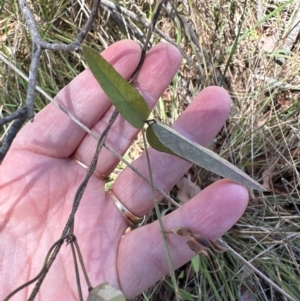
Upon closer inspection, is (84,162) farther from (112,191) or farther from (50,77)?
(50,77)

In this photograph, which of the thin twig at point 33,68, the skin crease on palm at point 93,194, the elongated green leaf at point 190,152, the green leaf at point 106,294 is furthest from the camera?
the skin crease on palm at point 93,194

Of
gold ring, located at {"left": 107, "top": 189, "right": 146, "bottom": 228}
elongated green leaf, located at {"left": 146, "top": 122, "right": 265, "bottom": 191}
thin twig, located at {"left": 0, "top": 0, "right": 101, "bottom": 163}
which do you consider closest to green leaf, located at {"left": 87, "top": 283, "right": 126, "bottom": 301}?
elongated green leaf, located at {"left": 146, "top": 122, "right": 265, "bottom": 191}

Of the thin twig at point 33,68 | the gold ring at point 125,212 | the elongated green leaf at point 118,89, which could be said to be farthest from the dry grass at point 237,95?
the elongated green leaf at point 118,89

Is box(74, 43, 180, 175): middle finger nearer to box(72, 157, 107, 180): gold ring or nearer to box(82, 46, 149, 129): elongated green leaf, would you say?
box(72, 157, 107, 180): gold ring

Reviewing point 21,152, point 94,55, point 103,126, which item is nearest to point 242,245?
point 103,126

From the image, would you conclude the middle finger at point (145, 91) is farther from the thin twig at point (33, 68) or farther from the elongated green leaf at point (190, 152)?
Result: the elongated green leaf at point (190, 152)

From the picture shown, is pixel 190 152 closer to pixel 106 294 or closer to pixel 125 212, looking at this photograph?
pixel 106 294

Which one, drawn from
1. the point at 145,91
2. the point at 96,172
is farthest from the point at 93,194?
the point at 145,91
